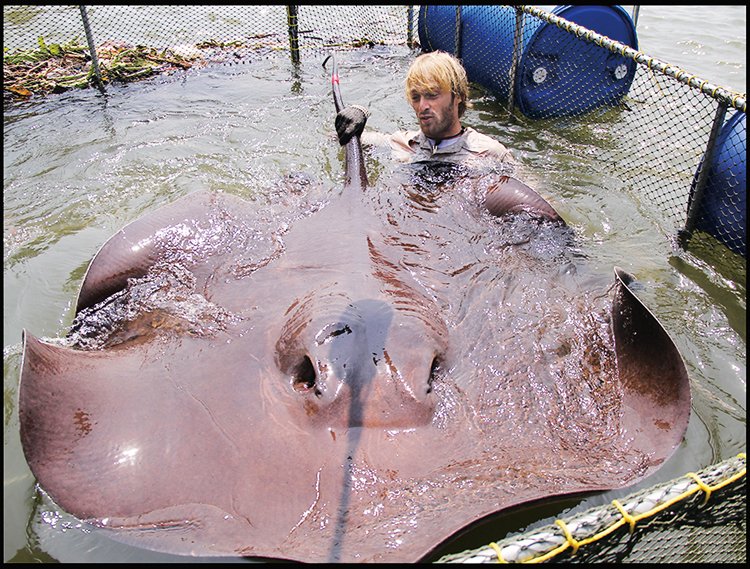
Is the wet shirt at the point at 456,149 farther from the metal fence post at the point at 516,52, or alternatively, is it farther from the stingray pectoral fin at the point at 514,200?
the metal fence post at the point at 516,52

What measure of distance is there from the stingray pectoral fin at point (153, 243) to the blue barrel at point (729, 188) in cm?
356

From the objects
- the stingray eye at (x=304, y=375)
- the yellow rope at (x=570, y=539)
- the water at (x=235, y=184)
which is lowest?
the water at (x=235, y=184)

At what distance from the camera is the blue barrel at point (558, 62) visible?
6555 mm

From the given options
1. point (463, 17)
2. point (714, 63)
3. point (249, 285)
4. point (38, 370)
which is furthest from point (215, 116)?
point (714, 63)

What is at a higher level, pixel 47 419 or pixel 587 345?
pixel 47 419

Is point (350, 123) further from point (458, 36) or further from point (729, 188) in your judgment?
point (458, 36)

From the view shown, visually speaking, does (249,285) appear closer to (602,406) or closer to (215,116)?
(602,406)

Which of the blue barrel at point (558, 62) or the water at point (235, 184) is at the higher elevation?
the blue barrel at point (558, 62)

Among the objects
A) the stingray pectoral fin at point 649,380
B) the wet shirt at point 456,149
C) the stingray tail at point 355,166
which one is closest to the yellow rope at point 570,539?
the stingray pectoral fin at point 649,380

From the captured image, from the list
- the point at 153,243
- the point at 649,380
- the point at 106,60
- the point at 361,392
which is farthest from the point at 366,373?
the point at 106,60

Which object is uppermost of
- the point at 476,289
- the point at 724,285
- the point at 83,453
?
the point at 83,453

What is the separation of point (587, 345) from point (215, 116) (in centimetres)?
551

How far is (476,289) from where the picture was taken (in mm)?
3275

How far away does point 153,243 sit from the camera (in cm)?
339
